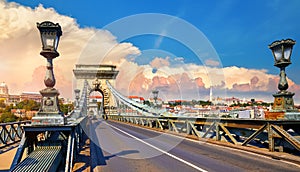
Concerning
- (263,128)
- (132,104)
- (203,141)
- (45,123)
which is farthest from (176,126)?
(132,104)

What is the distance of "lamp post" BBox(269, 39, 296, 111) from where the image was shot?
8.69m

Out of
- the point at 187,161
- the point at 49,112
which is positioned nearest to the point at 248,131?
the point at 187,161

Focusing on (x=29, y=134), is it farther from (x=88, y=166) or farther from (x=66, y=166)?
(x=88, y=166)

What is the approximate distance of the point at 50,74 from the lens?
614 centimetres

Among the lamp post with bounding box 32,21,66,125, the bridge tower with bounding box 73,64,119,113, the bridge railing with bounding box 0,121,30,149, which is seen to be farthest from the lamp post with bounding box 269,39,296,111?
the bridge tower with bounding box 73,64,119,113

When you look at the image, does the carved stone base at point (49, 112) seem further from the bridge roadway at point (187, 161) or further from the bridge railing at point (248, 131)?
the bridge railing at point (248, 131)

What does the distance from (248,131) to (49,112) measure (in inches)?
269

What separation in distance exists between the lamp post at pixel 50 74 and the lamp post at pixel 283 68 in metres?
6.53

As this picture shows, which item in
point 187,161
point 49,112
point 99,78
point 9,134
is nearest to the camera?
point 49,112

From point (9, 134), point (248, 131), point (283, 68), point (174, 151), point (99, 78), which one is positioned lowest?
point (174, 151)

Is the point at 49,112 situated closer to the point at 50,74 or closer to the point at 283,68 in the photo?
the point at 50,74

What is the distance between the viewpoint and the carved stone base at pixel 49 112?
5.78m

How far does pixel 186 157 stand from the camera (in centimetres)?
820

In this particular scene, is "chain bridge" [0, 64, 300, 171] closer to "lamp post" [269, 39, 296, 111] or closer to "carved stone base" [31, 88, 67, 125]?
"carved stone base" [31, 88, 67, 125]
